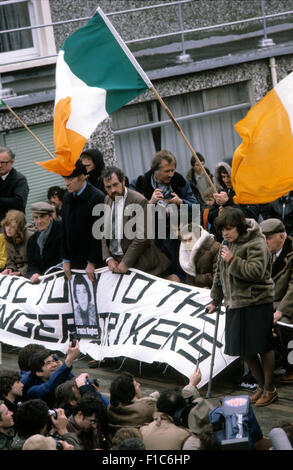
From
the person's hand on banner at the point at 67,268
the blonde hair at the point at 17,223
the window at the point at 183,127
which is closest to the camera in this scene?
the person's hand on banner at the point at 67,268

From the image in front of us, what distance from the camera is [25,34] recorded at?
16.0 meters

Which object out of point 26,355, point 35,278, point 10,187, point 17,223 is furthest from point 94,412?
point 10,187

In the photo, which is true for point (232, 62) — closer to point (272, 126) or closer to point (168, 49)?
point (168, 49)

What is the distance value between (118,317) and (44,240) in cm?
162

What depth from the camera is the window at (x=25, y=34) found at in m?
15.8

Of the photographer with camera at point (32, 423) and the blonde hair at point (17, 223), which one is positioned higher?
the blonde hair at point (17, 223)

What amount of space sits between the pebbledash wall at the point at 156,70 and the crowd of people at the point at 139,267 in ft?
9.50

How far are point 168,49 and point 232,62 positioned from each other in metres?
1.69

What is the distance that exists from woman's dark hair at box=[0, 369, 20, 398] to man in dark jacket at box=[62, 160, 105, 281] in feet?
8.73

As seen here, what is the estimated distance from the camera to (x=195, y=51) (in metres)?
16.2

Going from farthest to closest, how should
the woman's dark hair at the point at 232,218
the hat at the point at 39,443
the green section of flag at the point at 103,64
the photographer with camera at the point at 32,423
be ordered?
the green section of flag at the point at 103,64
the woman's dark hair at the point at 232,218
the photographer with camera at the point at 32,423
the hat at the point at 39,443

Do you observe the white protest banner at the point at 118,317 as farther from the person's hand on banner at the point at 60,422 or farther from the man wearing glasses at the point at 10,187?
the person's hand on banner at the point at 60,422

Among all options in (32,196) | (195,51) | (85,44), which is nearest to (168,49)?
(195,51)

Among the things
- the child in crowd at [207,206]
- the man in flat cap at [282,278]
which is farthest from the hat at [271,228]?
the child in crowd at [207,206]
